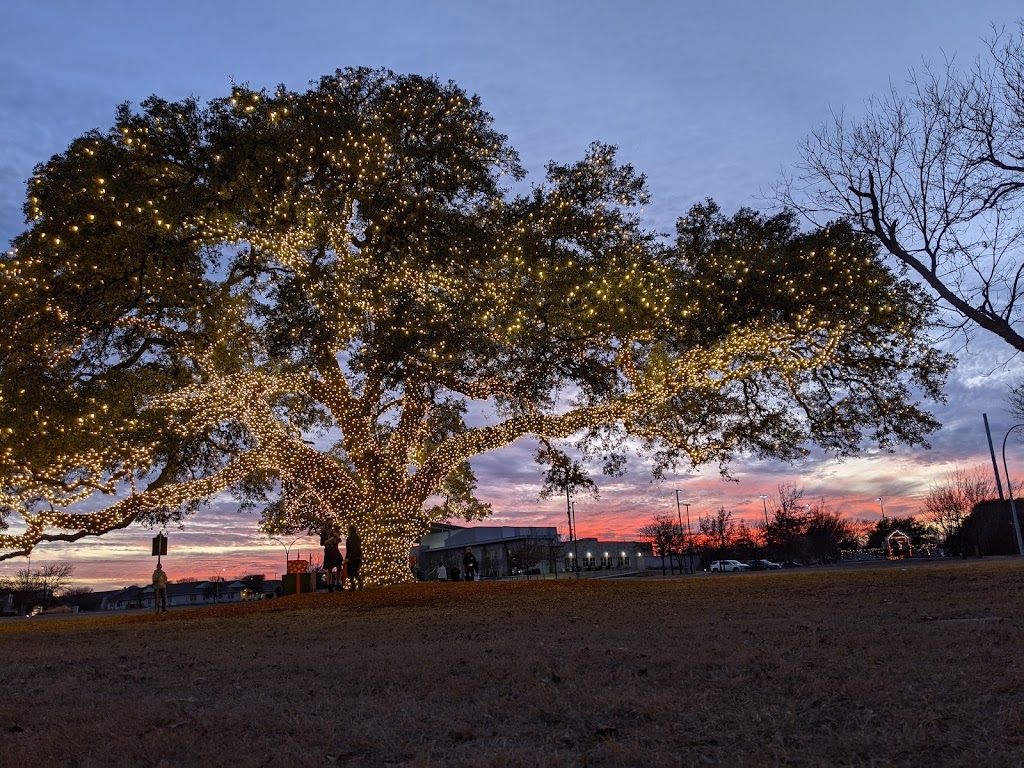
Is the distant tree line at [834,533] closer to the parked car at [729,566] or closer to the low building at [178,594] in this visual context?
the parked car at [729,566]

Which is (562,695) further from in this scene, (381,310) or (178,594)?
(178,594)

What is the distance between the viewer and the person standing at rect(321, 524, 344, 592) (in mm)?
22531

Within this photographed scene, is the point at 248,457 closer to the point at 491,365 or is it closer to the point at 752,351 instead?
the point at 491,365

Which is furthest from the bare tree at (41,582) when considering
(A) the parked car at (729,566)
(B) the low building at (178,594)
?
(A) the parked car at (729,566)

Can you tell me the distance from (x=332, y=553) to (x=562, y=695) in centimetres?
1927

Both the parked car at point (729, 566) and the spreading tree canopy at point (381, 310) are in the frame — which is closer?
the spreading tree canopy at point (381, 310)

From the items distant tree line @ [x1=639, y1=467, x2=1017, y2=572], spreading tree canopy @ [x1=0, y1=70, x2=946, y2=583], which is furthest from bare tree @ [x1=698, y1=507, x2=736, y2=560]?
spreading tree canopy @ [x1=0, y1=70, x2=946, y2=583]

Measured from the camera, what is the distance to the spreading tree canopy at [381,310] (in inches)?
631

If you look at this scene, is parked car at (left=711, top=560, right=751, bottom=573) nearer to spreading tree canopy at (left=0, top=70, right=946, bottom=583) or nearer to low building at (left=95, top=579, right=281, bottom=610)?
spreading tree canopy at (left=0, top=70, right=946, bottom=583)

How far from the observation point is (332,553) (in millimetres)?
22594

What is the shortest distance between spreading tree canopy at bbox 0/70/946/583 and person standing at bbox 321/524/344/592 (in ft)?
8.15

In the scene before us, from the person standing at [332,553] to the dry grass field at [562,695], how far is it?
1309 centimetres

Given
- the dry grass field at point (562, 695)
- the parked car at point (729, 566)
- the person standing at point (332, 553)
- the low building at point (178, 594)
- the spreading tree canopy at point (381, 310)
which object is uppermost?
the spreading tree canopy at point (381, 310)

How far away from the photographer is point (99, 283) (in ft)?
50.4
